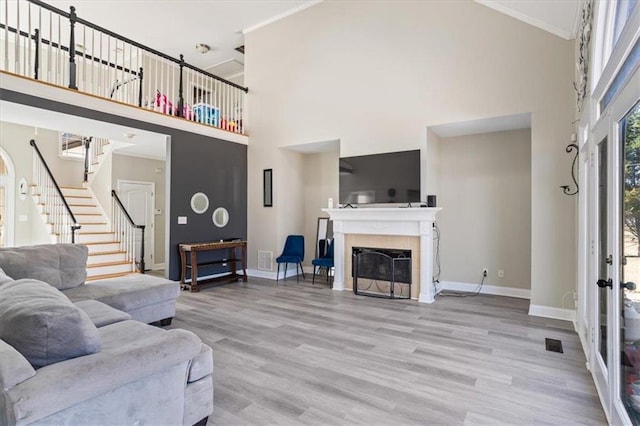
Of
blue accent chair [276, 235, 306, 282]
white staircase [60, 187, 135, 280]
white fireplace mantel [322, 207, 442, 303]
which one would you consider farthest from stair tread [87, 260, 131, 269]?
white fireplace mantel [322, 207, 442, 303]

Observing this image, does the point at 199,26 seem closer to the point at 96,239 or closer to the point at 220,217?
the point at 220,217

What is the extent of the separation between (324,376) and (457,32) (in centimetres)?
483

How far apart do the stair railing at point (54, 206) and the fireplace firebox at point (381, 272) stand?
519 cm

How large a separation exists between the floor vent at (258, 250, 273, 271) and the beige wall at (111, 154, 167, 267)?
9.74 ft

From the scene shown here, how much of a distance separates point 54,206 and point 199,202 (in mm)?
3227

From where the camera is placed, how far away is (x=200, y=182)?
6.22m

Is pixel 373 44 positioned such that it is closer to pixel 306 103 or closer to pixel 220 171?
pixel 306 103

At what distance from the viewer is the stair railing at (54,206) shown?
6535 millimetres

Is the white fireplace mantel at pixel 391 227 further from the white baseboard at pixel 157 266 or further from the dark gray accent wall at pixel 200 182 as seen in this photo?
the white baseboard at pixel 157 266

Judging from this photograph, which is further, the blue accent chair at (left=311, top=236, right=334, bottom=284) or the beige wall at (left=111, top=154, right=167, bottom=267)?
the beige wall at (left=111, top=154, right=167, bottom=267)

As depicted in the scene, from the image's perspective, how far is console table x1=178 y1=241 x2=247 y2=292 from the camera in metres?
5.61

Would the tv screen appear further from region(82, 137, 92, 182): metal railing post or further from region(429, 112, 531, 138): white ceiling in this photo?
region(82, 137, 92, 182): metal railing post

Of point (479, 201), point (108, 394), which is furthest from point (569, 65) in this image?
point (108, 394)

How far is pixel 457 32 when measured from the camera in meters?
4.81
